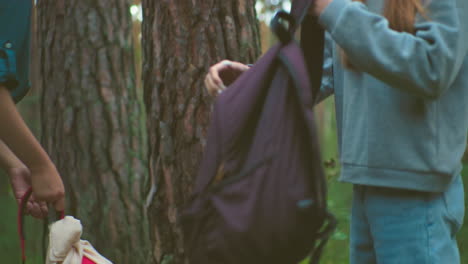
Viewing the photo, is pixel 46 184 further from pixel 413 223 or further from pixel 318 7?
pixel 413 223

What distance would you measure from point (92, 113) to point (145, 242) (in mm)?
1028

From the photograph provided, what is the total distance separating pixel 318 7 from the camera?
1.57 m

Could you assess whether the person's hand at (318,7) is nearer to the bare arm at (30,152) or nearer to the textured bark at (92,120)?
the bare arm at (30,152)

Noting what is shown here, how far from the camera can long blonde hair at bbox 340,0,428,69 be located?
1.55 m

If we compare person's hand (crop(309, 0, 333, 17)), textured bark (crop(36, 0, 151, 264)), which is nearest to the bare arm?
person's hand (crop(309, 0, 333, 17))

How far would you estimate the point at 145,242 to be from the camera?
4.45 metres

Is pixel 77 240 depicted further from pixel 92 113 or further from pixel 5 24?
pixel 92 113

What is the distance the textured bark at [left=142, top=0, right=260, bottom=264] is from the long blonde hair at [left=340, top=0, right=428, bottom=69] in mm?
1057

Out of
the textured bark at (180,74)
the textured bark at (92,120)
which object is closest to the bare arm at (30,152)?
the textured bark at (180,74)

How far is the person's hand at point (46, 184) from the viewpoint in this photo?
6.08 feet

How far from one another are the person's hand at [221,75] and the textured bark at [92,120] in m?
2.57

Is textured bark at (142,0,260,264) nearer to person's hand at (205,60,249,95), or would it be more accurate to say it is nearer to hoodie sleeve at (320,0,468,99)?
person's hand at (205,60,249,95)

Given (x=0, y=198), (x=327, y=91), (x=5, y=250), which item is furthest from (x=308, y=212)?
(x=0, y=198)

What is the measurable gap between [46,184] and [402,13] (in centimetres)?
117
